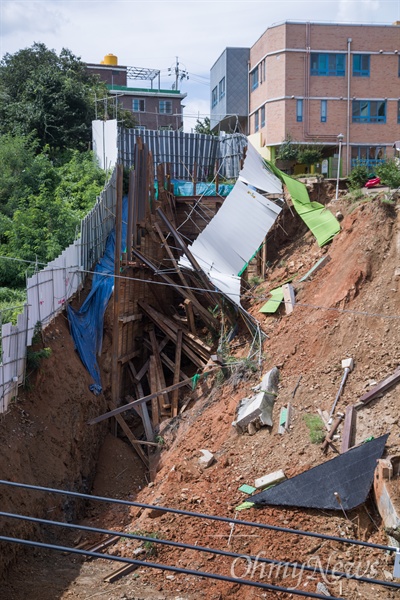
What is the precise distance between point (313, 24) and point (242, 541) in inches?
1057

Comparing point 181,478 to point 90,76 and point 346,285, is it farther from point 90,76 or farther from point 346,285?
point 90,76

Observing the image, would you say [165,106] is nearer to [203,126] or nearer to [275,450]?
[203,126]

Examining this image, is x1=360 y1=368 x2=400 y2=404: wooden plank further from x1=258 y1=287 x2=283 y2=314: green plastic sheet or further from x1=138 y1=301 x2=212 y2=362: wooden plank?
x1=138 y1=301 x2=212 y2=362: wooden plank

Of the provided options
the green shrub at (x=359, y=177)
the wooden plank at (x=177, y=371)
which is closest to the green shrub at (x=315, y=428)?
the wooden plank at (x=177, y=371)

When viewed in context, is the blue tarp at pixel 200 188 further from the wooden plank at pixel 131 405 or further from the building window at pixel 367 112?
the building window at pixel 367 112

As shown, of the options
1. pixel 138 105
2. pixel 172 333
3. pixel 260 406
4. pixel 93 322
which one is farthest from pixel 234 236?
pixel 138 105

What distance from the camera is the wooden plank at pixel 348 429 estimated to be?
12.9 metres

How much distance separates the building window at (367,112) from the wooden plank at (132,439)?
21.3 metres

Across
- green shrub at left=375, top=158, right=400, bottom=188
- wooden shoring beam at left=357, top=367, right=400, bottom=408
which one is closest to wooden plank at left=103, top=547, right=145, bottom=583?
wooden shoring beam at left=357, top=367, right=400, bottom=408

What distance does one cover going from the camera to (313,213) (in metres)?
21.2

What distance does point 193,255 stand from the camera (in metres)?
19.4

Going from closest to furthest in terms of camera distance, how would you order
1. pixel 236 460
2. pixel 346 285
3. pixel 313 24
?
pixel 236 460 < pixel 346 285 < pixel 313 24

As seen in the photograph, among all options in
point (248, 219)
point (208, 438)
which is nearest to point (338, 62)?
point (248, 219)

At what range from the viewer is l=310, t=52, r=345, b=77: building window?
3272cm
